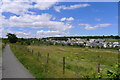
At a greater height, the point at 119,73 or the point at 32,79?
the point at 119,73

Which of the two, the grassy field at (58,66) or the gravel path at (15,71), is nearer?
the grassy field at (58,66)

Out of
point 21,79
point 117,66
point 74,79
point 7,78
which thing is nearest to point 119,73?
point 117,66

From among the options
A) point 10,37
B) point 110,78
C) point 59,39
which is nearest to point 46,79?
point 110,78

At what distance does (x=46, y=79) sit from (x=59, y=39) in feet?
570

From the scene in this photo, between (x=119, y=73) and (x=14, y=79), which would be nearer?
(x=119, y=73)

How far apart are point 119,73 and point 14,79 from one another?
203 inches

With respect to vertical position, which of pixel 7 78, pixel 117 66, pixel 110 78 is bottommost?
pixel 7 78

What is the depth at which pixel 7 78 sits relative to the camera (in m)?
8.25

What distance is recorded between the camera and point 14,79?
26.3ft

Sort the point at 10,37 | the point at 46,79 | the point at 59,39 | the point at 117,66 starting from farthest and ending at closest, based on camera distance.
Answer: the point at 59,39 < the point at 10,37 < the point at 46,79 < the point at 117,66

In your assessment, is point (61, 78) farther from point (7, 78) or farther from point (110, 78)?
point (110, 78)

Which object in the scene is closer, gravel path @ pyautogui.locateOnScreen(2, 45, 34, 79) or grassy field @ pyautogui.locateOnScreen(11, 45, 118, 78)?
grassy field @ pyautogui.locateOnScreen(11, 45, 118, 78)

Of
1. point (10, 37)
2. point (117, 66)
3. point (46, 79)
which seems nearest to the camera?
point (117, 66)

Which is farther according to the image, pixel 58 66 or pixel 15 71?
pixel 58 66
